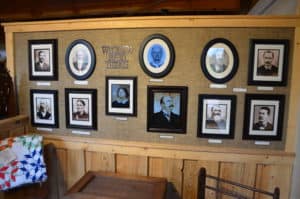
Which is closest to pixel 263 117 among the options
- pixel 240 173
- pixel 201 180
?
pixel 240 173

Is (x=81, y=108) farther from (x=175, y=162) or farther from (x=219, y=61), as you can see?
(x=219, y=61)

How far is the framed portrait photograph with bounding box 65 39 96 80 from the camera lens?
173cm

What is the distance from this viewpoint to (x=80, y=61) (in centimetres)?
175

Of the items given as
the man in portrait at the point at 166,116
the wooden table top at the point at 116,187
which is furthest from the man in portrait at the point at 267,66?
the wooden table top at the point at 116,187

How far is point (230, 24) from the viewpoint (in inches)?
61.1

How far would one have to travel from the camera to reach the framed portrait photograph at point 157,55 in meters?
1.63

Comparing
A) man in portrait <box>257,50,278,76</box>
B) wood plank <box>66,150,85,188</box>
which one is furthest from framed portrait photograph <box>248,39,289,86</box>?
wood plank <box>66,150,85,188</box>

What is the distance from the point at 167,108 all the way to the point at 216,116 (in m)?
0.37

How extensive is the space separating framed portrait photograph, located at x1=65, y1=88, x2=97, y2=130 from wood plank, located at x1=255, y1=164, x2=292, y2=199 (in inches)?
52.7

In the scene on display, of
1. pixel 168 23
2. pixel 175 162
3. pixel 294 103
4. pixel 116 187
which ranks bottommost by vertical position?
pixel 116 187

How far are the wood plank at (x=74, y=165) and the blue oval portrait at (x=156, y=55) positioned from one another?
95 cm

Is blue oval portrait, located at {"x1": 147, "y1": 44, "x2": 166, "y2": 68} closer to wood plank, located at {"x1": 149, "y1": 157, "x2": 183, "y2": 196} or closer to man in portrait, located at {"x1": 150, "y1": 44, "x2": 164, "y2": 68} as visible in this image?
man in portrait, located at {"x1": 150, "y1": 44, "x2": 164, "y2": 68}

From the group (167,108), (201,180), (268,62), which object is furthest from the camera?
(167,108)

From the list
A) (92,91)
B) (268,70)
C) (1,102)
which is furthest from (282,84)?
(1,102)
